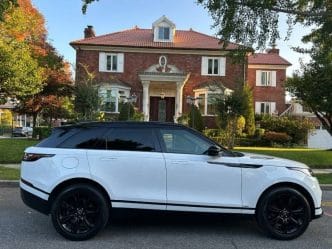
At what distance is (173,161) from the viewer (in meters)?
6.94

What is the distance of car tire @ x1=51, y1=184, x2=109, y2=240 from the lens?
6.81m

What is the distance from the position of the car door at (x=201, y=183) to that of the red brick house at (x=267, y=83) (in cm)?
3995

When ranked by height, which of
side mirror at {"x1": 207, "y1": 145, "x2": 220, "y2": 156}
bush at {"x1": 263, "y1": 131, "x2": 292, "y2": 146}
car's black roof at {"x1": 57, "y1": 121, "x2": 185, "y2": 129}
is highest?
car's black roof at {"x1": 57, "y1": 121, "x2": 185, "y2": 129}

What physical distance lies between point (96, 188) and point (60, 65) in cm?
3055

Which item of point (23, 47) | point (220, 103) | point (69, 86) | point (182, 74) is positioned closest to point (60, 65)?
point (69, 86)

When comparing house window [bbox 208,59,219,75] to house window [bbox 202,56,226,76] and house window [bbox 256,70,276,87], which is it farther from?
house window [bbox 256,70,276,87]

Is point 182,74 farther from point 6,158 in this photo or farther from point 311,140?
point 6,158

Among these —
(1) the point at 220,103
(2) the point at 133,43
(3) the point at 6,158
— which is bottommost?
(3) the point at 6,158

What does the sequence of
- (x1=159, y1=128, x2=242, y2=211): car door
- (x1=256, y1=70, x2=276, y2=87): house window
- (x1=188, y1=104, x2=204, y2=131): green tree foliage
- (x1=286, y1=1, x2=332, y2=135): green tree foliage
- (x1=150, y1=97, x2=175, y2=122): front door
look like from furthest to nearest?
(x1=256, y1=70, x2=276, y2=87): house window < (x1=150, y1=97, x2=175, y2=122): front door < (x1=188, y1=104, x2=204, y2=131): green tree foliage < (x1=286, y1=1, x2=332, y2=135): green tree foliage < (x1=159, y1=128, x2=242, y2=211): car door

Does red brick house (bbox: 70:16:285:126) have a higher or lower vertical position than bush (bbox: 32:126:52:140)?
higher

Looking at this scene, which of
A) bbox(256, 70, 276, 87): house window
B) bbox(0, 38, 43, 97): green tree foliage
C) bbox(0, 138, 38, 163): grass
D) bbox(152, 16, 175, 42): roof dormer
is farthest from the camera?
bbox(256, 70, 276, 87): house window

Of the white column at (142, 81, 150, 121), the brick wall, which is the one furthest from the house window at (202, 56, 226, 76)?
the white column at (142, 81, 150, 121)

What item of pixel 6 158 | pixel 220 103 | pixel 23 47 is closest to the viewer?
pixel 6 158

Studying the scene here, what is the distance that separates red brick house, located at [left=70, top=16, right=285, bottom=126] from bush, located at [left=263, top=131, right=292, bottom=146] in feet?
17.3
